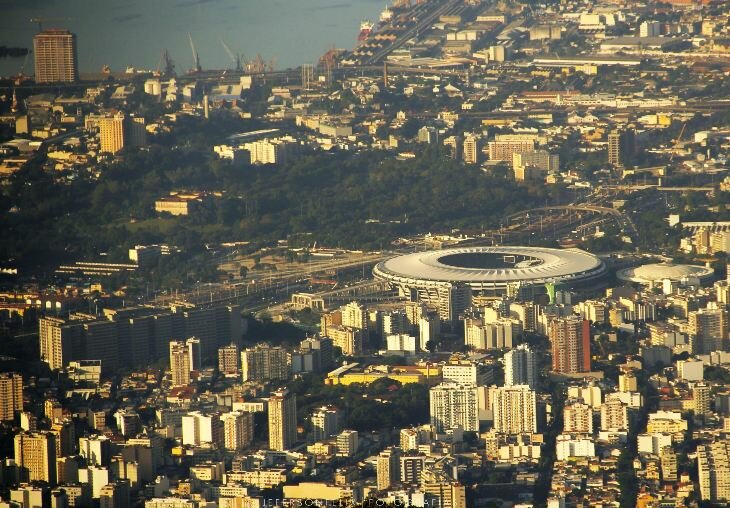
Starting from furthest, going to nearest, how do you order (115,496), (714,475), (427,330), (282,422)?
1. (427,330)
2. (282,422)
3. (714,475)
4. (115,496)

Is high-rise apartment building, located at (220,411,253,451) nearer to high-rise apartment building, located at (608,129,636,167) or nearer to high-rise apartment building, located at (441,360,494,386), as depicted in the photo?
high-rise apartment building, located at (441,360,494,386)

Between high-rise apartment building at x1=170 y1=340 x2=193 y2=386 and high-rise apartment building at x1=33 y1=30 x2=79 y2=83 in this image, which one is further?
high-rise apartment building at x1=33 y1=30 x2=79 y2=83

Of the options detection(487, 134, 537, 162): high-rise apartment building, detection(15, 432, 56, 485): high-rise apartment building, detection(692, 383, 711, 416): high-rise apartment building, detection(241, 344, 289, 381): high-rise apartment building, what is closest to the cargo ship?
detection(487, 134, 537, 162): high-rise apartment building

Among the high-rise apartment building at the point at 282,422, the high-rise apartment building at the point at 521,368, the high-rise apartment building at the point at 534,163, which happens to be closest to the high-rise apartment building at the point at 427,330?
the high-rise apartment building at the point at 521,368

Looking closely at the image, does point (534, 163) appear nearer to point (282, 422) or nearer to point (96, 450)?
point (282, 422)

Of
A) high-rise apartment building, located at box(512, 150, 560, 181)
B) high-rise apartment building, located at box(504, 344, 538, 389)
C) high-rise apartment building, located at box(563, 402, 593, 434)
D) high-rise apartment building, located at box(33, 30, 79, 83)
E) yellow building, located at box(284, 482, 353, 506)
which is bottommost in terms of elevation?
high-rise apartment building, located at box(512, 150, 560, 181)

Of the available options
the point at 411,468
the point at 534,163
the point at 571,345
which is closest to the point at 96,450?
the point at 411,468

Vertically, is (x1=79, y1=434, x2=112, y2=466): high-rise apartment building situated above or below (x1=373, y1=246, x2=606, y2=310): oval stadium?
above
